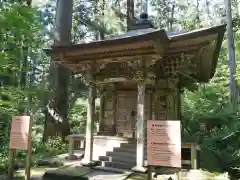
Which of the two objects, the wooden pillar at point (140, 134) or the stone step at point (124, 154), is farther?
the stone step at point (124, 154)

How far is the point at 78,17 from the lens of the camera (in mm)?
18734

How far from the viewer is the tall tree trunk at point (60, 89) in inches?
432

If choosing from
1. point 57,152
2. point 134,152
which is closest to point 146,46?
point 134,152

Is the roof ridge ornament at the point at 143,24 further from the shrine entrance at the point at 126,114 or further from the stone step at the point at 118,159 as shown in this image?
the stone step at the point at 118,159

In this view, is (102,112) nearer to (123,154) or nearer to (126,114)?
(126,114)

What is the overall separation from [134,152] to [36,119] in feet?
47.4

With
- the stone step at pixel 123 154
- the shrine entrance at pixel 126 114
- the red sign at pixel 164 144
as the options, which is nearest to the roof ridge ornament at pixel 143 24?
the shrine entrance at pixel 126 114

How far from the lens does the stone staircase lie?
6.54m

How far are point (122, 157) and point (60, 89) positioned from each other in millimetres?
5534

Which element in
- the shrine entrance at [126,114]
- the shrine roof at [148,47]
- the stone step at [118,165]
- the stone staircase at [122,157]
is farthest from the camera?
the shrine entrance at [126,114]

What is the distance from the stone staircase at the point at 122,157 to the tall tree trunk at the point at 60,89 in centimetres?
448

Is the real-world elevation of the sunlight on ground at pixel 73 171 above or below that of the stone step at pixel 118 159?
below

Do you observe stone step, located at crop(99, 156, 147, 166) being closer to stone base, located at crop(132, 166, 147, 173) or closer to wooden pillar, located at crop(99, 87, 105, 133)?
stone base, located at crop(132, 166, 147, 173)

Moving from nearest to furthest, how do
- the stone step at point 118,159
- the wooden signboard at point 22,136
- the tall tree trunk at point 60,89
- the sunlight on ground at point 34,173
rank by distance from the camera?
the wooden signboard at point 22,136, the sunlight on ground at point 34,173, the stone step at point 118,159, the tall tree trunk at point 60,89
